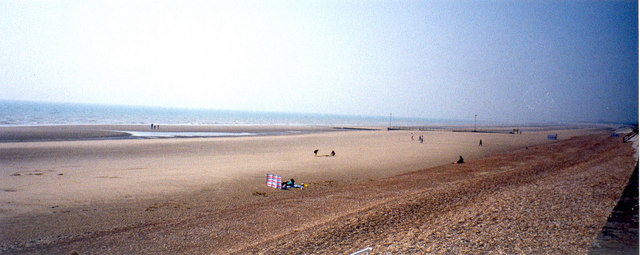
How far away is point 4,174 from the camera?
1706cm

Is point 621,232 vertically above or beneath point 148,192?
above

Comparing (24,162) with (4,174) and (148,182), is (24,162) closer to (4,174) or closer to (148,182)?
(4,174)

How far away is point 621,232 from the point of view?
746 cm

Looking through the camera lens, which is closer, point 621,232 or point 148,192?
point 621,232

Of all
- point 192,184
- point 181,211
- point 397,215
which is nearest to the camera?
point 397,215

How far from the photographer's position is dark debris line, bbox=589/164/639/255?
654 cm

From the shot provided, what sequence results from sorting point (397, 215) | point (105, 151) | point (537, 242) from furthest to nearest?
1. point (105, 151)
2. point (397, 215)
3. point (537, 242)

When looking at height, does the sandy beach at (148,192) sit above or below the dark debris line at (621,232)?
below

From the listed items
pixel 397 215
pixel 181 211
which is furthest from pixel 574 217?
pixel 181 211

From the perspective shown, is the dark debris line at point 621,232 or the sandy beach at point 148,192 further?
the sandy beach at point 148,192

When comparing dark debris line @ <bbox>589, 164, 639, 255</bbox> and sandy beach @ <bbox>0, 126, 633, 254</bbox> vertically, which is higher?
dark debris line @ <bbox>589, 164, 639, 255</bbox>

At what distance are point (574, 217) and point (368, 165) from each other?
15.6m

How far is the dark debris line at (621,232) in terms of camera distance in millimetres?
→ 6543

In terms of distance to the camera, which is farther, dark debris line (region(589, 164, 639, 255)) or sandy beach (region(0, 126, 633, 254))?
sandy beach (region(0, 126, 633, 254))
